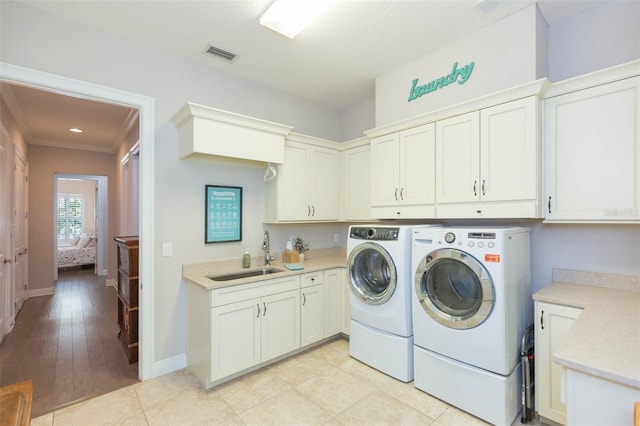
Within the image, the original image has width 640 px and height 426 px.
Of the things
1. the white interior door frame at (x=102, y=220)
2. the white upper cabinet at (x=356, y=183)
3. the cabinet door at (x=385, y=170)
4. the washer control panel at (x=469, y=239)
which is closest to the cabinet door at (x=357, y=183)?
the white upper cabinet at (x=356, y=183)

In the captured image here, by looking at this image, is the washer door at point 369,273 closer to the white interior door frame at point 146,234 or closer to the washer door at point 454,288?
the washer door at point 454,288

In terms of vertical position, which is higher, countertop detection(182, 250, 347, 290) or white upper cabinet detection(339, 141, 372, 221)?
white upper cabinet detection(339, 141, 372, 221)

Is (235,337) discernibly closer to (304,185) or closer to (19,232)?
(304,185)

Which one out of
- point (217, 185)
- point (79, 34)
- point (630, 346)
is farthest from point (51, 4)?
point (630, 346)

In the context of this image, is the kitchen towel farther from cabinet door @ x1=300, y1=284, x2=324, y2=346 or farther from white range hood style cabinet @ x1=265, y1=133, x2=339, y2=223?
white range hood style cabinet @ x1=265, y1=133, x2=339, y2=223

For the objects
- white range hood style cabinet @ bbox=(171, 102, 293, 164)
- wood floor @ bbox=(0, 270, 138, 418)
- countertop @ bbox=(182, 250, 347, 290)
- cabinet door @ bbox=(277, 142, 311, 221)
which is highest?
white range hood style cabinet @ bbox=(171, 102, 293, 164)

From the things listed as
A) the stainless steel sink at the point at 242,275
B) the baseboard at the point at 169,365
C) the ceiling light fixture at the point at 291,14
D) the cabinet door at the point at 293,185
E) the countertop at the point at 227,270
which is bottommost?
the baseboard at the point at 169,365

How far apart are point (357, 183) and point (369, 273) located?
1.14 metres

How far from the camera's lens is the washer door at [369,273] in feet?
8.81

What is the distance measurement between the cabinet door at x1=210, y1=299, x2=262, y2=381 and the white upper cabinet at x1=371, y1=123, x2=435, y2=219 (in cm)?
157

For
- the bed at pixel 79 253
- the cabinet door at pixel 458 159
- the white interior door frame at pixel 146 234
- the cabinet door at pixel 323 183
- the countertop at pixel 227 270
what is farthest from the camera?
the bed at pixel 79 253

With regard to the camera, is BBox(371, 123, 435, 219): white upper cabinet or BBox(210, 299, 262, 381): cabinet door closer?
BBox(210, 299, 262, 381): cabinet door

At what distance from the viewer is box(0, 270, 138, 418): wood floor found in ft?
8.05

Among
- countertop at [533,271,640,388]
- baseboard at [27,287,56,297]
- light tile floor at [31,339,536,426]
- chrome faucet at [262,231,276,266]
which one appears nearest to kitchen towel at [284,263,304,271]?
chrome faucet at [262,231,276,266]
